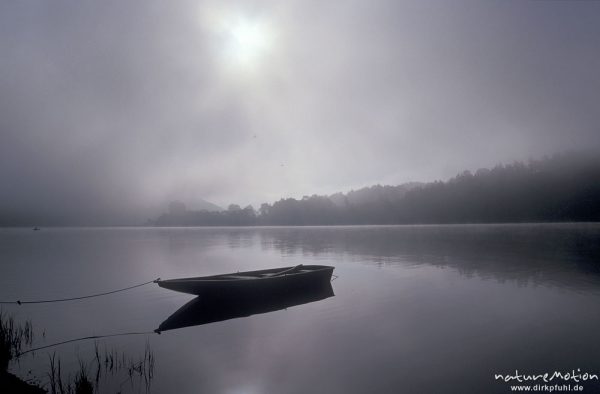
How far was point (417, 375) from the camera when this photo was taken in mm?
12852

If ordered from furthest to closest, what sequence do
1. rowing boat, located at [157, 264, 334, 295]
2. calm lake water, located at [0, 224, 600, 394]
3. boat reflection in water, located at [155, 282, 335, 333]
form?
rowing boat, located at [157, 264, 334, 295]
boat reflection in water, located at [155, 282, 335, 333]
calm lake water, located at [0, 224, 600, 394]

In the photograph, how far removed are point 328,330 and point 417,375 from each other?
7.08 metres

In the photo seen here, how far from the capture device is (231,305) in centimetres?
2455

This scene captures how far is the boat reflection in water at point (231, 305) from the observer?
21484 mm

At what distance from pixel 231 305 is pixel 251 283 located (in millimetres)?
2731

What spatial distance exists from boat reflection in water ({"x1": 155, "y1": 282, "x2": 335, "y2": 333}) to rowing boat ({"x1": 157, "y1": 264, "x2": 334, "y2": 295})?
0.41 metres

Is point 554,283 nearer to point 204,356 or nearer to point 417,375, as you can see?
point 417,375

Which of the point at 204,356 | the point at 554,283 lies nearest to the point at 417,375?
the point at 204,356

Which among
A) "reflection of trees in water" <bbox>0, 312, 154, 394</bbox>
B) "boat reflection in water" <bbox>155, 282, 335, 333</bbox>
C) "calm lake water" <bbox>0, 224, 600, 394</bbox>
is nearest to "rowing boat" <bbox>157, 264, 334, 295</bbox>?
"boat reflection in water" <bbox>155, 282, 335, 333</bbox>

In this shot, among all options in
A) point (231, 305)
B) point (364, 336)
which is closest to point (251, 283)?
point (231, 305)

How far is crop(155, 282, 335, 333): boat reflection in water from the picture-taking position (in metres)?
21.5

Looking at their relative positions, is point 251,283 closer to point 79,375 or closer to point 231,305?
point 231,305

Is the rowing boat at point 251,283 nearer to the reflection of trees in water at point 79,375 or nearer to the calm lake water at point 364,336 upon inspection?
the calm lake water at point 364,336

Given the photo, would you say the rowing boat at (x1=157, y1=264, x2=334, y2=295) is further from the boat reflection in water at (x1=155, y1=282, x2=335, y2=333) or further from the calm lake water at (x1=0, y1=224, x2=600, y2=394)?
the calm lake water at (x1=0, y1=224, x2=600, y2=394)
